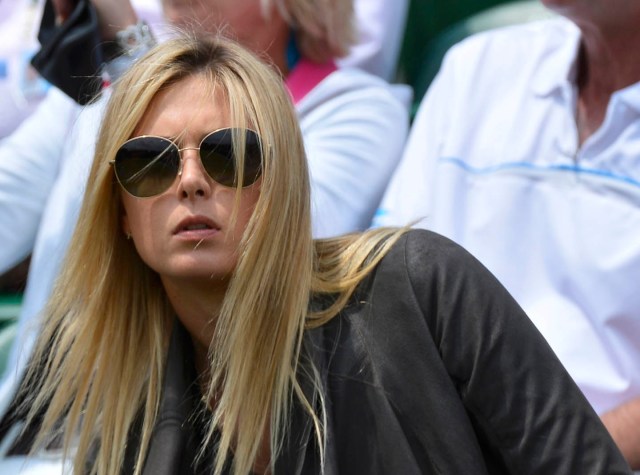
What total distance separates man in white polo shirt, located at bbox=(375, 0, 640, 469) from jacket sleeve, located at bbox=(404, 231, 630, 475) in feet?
1.26

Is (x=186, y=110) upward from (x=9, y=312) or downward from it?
upward

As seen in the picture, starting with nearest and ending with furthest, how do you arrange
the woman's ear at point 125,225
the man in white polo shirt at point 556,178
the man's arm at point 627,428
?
the woman's ear at point 125,225 < the man's arm at point 627,428 < the man in white polo shirt at point 556,178

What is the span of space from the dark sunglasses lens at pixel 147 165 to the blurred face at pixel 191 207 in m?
0.01

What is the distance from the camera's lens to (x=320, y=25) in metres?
2.25

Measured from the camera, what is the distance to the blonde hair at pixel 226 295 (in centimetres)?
128

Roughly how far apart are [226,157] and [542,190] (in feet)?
2.51

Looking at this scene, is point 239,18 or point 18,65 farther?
point 18,65

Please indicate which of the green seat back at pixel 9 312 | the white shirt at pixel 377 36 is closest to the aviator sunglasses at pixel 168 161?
the green seat back at pixel 9 312

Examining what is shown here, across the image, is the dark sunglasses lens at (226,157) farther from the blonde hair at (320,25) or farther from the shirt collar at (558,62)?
the blonde hair at (320,25)

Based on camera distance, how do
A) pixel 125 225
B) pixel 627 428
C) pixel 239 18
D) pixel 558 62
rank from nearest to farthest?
pixel 125 225 < pixel 627 428 < pixel 558 62 < pixel 239 18

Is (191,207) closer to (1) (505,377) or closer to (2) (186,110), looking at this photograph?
(2) (186,110)

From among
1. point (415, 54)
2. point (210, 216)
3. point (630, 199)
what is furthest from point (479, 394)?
point (415, 54)

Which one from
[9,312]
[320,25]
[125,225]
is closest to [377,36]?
[320,25]

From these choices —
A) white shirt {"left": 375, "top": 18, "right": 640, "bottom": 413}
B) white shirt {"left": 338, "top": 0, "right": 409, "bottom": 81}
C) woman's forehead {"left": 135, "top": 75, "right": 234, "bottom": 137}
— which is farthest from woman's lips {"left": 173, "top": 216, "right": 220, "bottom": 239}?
white shirt {"left": 338, "top": 0, "right": 409, "bottom": 81}
